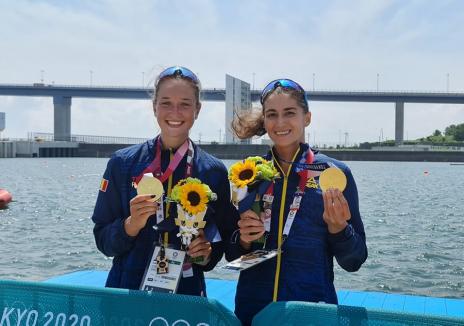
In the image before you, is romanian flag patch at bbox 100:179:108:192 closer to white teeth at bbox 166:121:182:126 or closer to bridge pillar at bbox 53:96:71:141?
white teeth at bbox 166:121:182:126

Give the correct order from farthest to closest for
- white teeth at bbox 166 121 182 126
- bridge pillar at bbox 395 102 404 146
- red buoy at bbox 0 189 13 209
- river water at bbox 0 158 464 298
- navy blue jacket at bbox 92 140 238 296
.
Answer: bridge pillar at bbox 395 102 404 146
river water at bbox 0 158 464 298
red buoy at bbox 0 189 13 209
white teeth at bbox 166 121 182 126
navy blue jacket at bbox 92 140 238 296

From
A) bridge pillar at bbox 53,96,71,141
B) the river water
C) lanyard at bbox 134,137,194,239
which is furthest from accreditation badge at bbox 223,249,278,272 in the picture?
bridge pillar at bbox 53,96,71,141

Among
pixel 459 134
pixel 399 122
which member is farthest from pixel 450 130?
pixel 399 122

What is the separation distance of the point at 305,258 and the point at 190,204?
0.65 metres

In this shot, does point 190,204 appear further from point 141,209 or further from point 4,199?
point 4,199

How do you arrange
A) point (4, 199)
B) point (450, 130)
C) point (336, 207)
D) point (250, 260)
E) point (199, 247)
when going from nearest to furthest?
point (336, 207)
point (250, 260)
point (199, 247)
point (4, 199)
point (450, 130)

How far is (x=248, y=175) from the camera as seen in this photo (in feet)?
9.11

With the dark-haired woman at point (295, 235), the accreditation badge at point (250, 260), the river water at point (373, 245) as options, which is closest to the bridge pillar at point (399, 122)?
the river water at point (373, 245)

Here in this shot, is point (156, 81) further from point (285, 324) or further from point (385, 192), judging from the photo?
point (385, 192)

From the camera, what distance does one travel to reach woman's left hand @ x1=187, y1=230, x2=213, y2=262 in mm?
2743

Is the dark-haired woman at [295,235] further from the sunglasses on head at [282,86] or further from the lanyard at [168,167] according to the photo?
the lanyard at [168,167]

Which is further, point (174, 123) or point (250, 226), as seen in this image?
point (174, 123)

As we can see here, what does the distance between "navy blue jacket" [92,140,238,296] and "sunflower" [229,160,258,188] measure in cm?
18

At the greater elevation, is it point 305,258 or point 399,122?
point 399,122
